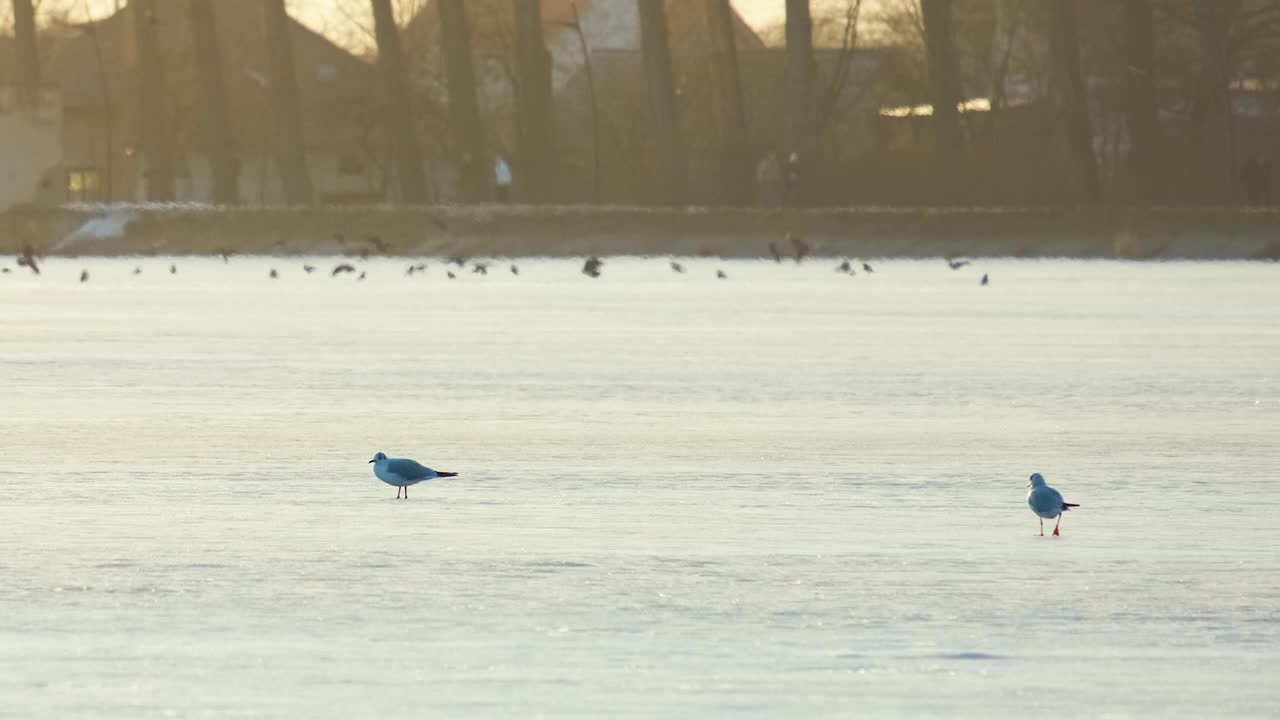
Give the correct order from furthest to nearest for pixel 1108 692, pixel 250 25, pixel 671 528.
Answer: pixel 250 25, pixel 671 528, pixel 1108 692

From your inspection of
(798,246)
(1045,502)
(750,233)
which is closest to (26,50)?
(750,233)

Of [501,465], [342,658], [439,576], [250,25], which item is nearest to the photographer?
[342,658]

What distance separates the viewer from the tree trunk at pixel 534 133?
50250 millimetres

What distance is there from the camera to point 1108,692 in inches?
244

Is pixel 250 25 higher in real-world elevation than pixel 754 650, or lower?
higher

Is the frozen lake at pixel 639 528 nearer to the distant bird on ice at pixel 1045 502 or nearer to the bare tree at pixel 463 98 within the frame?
the distant bird on ice at pixel 1045 502

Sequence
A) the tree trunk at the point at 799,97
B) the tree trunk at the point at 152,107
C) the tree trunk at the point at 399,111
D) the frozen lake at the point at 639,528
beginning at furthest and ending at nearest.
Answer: the tree trunk at the point at 152,107 < the tree trunk at the point at 399,111 < the tree trunk at the point at 799,97 < the frozen lake at the point at 639,528

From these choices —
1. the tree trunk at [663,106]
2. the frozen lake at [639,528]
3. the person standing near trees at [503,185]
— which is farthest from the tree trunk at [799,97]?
the frozen lake at [639,528]

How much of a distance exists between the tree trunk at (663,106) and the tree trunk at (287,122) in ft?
23.8

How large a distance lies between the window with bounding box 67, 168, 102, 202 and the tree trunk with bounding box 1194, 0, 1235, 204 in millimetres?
49688

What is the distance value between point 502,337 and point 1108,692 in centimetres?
1469

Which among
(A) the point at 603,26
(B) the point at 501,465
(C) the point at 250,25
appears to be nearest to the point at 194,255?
(B) the point at 501,465

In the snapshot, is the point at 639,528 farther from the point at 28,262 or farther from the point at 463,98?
the point at 463,98

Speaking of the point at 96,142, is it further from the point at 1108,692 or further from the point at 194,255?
the point at 1108,692
